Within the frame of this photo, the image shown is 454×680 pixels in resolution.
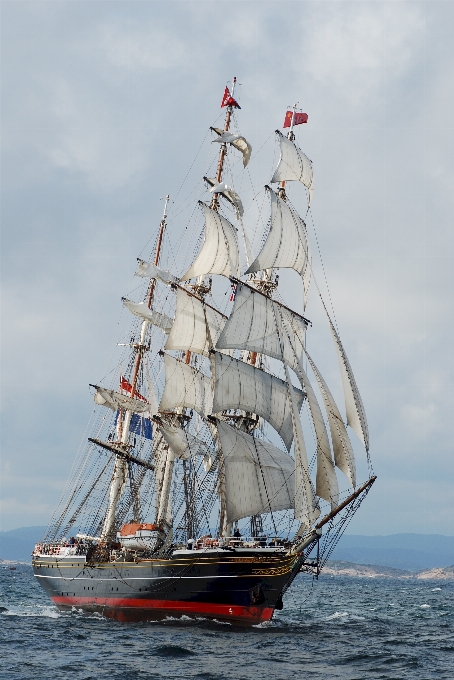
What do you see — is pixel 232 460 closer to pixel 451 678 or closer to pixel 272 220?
pixel 272 220

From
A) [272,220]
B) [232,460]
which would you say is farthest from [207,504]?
[272,220]

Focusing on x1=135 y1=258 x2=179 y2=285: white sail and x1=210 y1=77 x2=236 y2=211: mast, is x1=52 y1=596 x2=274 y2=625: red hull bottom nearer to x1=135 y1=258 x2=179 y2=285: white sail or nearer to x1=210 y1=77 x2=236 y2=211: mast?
x1=135 y1=258 x2=179 y2=285: white sail

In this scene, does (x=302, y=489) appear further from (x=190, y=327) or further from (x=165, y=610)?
(x=190, y=327)

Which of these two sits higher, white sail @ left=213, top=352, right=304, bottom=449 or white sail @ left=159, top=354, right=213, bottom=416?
white sail @ left=159, top=354, right=213, bottom=416

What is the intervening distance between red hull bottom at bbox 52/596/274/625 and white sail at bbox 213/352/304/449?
497 inches

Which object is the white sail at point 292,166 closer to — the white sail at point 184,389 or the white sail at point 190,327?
the white sail at point 190,327

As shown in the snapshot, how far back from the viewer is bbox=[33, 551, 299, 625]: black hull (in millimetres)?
47594

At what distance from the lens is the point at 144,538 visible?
55562 mm

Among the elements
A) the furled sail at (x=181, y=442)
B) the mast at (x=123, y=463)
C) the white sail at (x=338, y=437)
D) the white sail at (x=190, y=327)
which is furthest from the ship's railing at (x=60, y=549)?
the white sail at (x=338, y=437)

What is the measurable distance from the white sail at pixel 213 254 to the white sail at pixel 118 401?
37.0 feet

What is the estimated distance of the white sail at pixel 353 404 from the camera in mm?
50219

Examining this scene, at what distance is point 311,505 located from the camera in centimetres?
5022

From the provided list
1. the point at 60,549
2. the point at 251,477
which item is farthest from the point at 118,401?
the point at 251,477

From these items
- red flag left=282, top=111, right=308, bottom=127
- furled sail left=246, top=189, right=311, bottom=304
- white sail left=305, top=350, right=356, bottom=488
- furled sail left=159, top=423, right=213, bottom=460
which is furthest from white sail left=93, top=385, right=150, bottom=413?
red flag left=282, top=111, right=308, bottom=127
